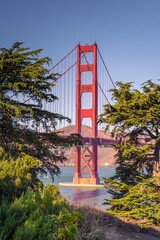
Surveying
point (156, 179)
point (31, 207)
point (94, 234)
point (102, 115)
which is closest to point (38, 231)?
point (31, 207)

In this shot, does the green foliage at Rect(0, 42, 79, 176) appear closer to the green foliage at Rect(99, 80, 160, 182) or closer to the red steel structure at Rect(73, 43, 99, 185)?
the green foliage at Rect(99, 80, 160, 182)

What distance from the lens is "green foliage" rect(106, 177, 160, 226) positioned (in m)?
15.6

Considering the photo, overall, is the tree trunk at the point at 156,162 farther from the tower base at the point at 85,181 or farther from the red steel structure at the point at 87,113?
the tower base at the point at 85,181

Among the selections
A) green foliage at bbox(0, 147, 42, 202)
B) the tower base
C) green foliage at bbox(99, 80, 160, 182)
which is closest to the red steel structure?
the tower base

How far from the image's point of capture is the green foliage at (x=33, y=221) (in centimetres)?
594

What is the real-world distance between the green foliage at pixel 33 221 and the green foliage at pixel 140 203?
26.2 feet

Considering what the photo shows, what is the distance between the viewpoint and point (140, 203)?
650 inches

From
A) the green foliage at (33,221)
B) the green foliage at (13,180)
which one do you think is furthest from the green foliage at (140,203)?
the green foliage at (33,221)

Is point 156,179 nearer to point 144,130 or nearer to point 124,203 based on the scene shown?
point 124,203

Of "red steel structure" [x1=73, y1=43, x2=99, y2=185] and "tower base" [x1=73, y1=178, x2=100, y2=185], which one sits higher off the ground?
"red steel structure" [x1=73, y1=43, x2=99, y2=185]

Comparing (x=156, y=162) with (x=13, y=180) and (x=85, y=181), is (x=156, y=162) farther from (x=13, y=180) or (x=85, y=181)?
(x=85, y=181)

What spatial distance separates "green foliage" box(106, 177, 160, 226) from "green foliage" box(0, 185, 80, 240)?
798 centimetres

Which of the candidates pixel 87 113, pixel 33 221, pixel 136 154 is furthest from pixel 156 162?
pixel 87 113

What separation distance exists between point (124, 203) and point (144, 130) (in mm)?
4354
